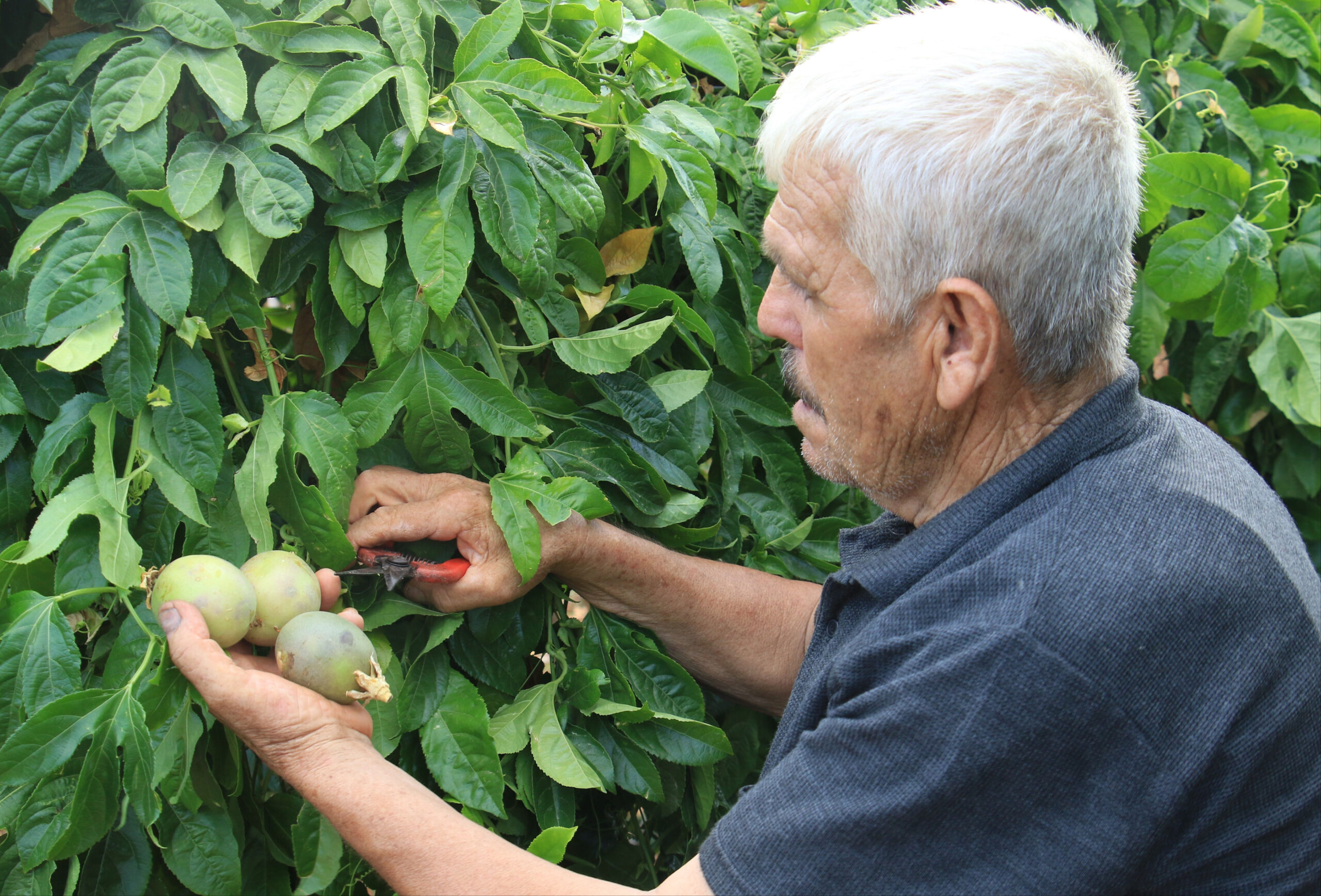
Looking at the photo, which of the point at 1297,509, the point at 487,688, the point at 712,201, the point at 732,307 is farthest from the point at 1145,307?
the point at 487,688

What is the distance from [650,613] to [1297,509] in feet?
6.65

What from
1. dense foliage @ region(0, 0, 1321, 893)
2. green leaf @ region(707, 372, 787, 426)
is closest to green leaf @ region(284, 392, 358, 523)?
dense foliage @ region(0, 0, 1321, 893)

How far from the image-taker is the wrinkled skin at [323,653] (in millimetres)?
1203

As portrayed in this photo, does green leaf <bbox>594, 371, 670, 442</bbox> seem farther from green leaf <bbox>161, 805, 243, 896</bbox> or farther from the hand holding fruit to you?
green leaf <bbox>161, 805, 243, 896</bbox>

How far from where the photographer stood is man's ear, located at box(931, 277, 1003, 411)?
1.25 m

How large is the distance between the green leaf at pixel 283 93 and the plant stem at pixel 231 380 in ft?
0.96

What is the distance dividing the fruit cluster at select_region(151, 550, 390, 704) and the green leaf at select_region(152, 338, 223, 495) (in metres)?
0.11

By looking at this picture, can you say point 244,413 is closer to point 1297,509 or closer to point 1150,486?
point 1150,486

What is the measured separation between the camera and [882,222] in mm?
1280

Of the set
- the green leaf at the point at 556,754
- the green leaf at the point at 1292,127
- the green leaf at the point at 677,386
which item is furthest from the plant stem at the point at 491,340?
the green leaf at the point at 1292,127

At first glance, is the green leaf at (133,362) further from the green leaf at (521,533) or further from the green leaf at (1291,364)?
the green leaf at (1291,364)

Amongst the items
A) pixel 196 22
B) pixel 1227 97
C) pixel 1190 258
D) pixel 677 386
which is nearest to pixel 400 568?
pixel 677 386

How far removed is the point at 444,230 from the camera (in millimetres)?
1355

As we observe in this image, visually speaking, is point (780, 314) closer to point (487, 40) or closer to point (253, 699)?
point (487, 40)
